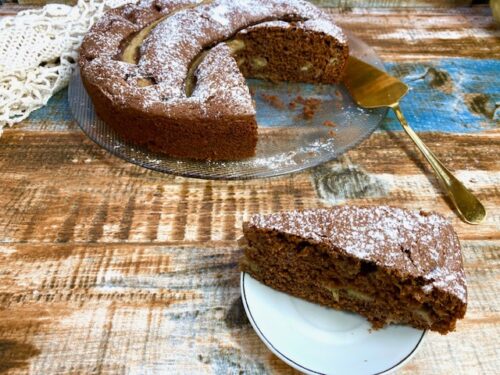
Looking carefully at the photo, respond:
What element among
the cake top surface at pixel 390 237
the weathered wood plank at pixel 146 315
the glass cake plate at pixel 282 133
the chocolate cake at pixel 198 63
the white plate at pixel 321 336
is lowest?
the weathered wood plank at pixel 146 315

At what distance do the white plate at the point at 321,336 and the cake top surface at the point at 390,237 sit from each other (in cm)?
21

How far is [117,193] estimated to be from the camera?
224cm

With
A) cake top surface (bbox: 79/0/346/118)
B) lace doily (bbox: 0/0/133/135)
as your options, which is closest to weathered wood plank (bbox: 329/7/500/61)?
cake top surface (bbox: 79/0/346/118)

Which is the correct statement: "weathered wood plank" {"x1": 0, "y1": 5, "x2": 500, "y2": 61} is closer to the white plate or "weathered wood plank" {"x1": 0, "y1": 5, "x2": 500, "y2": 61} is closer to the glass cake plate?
the glass cake plate

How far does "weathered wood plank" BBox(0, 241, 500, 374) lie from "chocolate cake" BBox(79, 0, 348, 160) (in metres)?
0.62

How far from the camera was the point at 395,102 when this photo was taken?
2.69m

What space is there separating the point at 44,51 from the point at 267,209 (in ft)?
5.77

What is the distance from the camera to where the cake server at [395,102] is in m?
2.20

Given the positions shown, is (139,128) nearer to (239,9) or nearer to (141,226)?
(141,226)

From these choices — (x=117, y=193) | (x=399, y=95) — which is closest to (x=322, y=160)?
(x=399, y=95)

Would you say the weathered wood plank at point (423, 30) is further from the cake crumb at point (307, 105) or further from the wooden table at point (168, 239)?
the cake crumb at point (307, 105)

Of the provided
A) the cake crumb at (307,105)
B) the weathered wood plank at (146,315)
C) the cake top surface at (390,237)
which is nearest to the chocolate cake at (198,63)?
the cake crumb at (307,105)

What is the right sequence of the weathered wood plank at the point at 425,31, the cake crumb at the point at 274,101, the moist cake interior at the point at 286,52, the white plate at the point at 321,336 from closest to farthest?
1. the white plate at the point at 321,336
2. the cake crumb at the point at 274,101
3. the moist cake interior at the point at 286,52
4. the weathered wood plank at the point at 425,31

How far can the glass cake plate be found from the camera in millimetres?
2273
